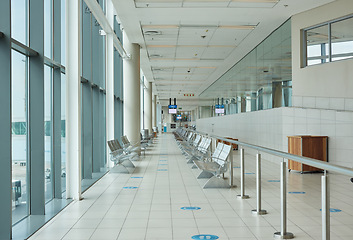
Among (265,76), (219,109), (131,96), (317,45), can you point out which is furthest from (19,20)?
(219,109)

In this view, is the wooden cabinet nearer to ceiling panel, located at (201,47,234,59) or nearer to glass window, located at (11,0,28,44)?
ceiling panel, located at (201,47,234,59)

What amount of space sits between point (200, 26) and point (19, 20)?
769 centimetres

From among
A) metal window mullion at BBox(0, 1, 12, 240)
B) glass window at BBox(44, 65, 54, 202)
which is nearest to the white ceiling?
glass window at BBox(44, 65, 54, 202)

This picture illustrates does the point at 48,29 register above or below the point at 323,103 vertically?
above

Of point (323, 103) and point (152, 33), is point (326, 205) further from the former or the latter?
point (152, 33)

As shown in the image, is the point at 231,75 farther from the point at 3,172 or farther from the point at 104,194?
the point at 3,172

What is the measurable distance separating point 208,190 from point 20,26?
171 inches

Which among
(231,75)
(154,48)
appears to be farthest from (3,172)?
(231,75)

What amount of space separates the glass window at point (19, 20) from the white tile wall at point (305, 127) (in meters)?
7.54

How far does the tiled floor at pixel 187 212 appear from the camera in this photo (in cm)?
432

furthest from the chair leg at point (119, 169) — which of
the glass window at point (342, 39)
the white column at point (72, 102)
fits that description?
the glass window at point (342, 39)

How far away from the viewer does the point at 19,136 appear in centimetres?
493

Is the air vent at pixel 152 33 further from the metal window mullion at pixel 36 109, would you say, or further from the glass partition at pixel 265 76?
the metal window mullion at pixel 36 109

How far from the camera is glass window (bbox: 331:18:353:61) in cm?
930
